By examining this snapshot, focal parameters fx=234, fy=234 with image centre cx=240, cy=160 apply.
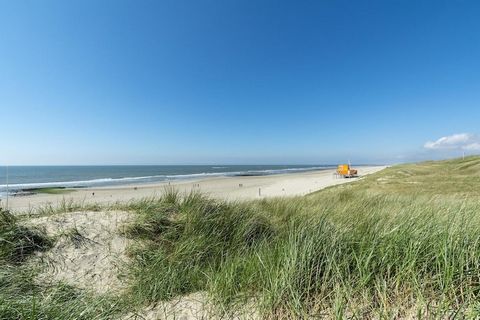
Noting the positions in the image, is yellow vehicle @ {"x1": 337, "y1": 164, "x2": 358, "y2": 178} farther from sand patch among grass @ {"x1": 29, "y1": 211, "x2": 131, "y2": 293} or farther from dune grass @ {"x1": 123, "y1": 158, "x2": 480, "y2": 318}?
sand patch among grass @ {"x1": 29, "y1": 211, "x2": 131, "y2": 293}

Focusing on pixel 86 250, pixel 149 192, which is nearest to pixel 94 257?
pixel 86 250

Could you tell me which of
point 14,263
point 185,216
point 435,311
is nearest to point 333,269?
point 435,311

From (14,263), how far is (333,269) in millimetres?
4591

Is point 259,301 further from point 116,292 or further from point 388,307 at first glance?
point 116,292

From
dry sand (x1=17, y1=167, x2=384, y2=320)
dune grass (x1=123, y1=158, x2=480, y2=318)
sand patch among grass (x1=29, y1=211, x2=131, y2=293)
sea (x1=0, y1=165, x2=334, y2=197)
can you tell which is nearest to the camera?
dune grass (x1=123, y1=158, x2=480, y2=318)

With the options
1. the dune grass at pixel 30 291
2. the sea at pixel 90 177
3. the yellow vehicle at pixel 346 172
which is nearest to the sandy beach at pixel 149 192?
the sea at pixel 90 177

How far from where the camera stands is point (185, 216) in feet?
16.3

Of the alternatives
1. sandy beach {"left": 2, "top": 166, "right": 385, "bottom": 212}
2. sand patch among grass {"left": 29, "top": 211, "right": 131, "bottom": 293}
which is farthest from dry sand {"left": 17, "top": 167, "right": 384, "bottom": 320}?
sandy beach {"left": 2, "top": 166, "right": 385, "bottom": 212}

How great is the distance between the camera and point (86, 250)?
4.24 m

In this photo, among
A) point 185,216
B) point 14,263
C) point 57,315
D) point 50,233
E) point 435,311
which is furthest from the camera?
point 185,216

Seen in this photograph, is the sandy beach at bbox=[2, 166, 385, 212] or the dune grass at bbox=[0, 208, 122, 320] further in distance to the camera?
the sandy beach at bbox=[2, 166, 385, 212]

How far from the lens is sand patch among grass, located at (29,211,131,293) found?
3699 millimetres

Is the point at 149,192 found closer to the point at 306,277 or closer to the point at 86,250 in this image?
the point at 86,250

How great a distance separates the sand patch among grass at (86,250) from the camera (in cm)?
370
